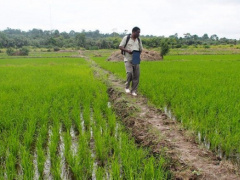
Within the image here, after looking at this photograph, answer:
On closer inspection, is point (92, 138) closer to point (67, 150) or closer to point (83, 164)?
point (67, 150)

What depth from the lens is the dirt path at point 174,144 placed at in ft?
6.38

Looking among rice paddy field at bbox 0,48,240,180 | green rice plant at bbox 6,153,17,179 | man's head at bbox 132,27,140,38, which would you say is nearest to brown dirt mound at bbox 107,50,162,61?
man's head at bbox 132,27,140,38

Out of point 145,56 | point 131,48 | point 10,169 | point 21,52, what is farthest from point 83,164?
point 21,52

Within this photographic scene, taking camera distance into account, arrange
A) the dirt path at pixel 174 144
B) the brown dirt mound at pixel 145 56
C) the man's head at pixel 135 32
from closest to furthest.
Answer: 1. the dirt path at pixel 174 144
2. the man's head at pixel 135 32
3. the brown dirt mound at pixel 145 56

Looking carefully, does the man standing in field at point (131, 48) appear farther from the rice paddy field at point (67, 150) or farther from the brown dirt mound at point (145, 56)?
the brown dirt mound at point (145, 56)

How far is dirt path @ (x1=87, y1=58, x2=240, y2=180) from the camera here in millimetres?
1945

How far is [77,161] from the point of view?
208 centimetres

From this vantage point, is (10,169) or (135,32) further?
(135,32)

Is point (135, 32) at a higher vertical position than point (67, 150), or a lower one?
higher

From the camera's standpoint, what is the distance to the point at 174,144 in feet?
8.15

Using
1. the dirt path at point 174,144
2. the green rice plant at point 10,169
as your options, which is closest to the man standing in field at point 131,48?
the dirt path at point 174,144

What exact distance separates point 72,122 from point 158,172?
6.72 feet

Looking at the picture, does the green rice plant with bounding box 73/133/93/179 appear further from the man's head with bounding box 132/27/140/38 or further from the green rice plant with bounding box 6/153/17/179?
the man's head with bounding box 132/27/140/38

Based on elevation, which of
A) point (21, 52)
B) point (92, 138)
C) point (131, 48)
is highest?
point (21, 52)
